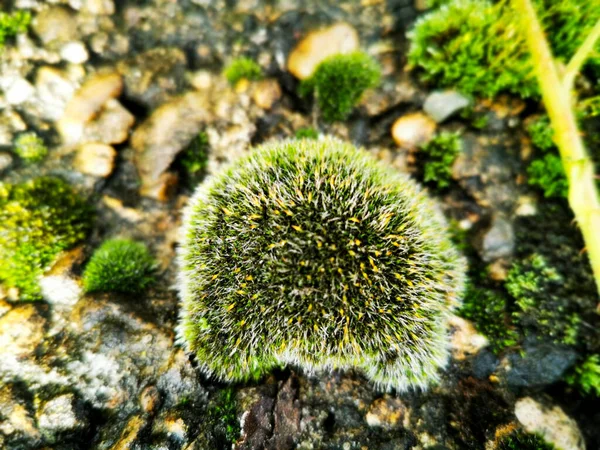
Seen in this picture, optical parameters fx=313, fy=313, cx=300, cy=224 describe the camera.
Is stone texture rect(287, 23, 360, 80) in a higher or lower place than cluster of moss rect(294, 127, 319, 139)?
higher

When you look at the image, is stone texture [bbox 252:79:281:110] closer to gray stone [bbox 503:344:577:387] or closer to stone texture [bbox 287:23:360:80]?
stone texture [bbox 287:23:360:80]

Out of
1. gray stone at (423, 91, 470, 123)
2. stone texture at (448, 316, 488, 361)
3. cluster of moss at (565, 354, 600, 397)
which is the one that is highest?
gray stone at (423, 91, 470, 123)

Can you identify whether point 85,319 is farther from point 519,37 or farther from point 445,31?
point 519,37

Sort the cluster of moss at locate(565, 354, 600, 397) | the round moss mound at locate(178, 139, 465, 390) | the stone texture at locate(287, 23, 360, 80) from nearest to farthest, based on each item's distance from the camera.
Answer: the round moss mound at locate(178, 139, 465, 390) < the cluster of moss at locate(565, 354, 600, 397) < the stone texture at locate(287, 23, 360, 80)

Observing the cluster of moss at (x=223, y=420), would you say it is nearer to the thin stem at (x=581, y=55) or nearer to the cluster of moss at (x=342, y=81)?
the cluster of moss at (x=342, y=81)

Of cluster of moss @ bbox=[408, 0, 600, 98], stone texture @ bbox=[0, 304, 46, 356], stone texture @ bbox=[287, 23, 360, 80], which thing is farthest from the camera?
stone texture @ bbox=[287, 23, 360, 80]

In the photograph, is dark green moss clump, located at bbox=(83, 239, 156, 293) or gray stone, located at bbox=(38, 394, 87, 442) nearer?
gray stone, located at bbox=(38, 394, 87, 442)

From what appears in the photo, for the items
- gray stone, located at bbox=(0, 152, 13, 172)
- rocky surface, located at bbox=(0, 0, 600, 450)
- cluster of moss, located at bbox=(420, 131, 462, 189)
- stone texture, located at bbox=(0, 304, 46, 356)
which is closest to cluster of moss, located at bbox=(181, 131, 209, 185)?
rocky surface, located at bbox=(0, 0, 600, 450)

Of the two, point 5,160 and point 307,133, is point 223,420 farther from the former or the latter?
point 5,160
